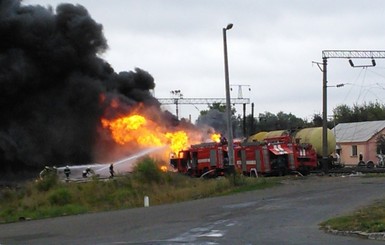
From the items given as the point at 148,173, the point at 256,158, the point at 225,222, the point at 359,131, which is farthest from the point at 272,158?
the point at 359,131

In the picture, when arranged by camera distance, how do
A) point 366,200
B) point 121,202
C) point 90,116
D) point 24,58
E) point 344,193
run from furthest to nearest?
point 90,116
point 24,58
point 121,202
point 344,193
point 366,200

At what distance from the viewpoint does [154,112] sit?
44.3 metres

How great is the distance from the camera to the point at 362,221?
45.2 ft

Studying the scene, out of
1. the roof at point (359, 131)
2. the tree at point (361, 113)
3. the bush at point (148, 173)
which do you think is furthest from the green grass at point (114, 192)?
the tree at point (361, 113)

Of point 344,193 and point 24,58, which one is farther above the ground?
point 24,58

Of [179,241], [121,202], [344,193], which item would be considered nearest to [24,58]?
[121,202]

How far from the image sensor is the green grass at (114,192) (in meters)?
26.9

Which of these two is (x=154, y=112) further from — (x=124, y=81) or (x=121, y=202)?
(x=121, y=202)

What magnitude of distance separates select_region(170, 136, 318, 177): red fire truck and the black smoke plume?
876 centimetres

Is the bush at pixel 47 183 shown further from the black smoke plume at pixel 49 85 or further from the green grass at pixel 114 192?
the black smoke plume at pixel 49 85

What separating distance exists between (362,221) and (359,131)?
62.9 m

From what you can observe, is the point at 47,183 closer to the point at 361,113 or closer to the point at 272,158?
the point at 272,158

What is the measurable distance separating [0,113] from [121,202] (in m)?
15.3

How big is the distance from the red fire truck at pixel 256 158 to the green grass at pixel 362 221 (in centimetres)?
1891
